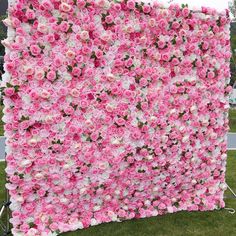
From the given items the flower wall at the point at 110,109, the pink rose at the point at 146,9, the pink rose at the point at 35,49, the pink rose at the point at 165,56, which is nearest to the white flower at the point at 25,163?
the flower wall at the point at 110,109

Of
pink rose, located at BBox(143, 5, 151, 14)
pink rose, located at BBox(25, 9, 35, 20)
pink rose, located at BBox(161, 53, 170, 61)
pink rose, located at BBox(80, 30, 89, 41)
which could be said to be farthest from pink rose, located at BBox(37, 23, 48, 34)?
pink rose, located at BBox(161, 53, 170, 61)

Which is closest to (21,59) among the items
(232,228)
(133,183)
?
(133,183)

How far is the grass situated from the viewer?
18.1 ft

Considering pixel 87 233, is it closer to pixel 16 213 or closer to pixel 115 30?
pixel 16 213

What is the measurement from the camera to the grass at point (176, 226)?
5516 mm

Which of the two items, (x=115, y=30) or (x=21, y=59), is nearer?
(x=21, y=59)

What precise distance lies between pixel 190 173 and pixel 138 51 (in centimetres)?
228

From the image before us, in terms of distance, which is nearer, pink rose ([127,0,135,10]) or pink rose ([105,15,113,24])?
pink rose ([105,15,113,24])

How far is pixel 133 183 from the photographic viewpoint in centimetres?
571

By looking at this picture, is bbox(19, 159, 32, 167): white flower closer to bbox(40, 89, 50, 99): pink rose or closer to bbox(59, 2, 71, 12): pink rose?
bbox(40, 89, 50, 99): pink rose

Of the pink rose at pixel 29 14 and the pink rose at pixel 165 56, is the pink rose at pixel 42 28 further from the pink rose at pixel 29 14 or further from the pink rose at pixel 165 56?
the pink rose at pixel 165 56

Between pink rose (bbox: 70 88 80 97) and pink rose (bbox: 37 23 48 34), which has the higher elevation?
pink rose (bbox: 37 23 48 34)

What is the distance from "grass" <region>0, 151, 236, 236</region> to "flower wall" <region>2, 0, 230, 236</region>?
0.42 feet

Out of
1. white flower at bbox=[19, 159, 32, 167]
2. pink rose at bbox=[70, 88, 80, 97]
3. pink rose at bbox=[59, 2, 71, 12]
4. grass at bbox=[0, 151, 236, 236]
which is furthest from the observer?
grass at bbox=[0, 151, 236, 236]
